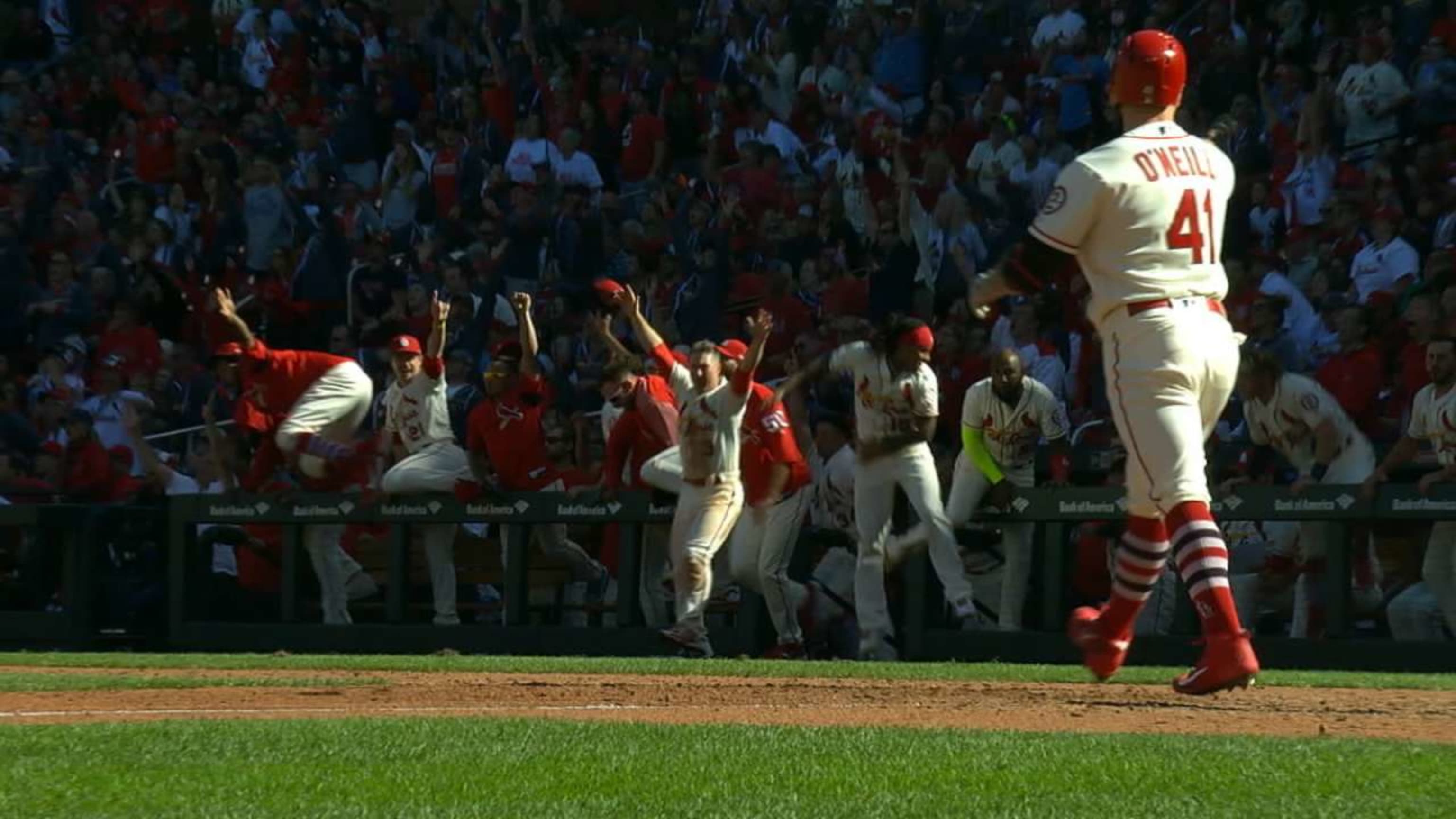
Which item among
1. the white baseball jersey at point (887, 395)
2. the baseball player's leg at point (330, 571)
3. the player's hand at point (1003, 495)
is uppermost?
the white baseball jersey at point (887, 395)

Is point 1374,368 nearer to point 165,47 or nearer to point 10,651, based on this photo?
point 10,651

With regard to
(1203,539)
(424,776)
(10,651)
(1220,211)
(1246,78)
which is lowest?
(10,651)

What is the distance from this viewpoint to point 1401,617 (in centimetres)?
1239

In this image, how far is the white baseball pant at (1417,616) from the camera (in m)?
12.3

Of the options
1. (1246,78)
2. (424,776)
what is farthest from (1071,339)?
(424,776)

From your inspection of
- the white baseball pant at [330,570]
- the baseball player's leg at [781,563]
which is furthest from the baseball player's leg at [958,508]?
the white baseball pant at [330,570]

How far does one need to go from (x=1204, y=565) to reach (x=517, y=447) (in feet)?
28.9

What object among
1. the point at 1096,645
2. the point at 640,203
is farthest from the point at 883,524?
the point at 640,203

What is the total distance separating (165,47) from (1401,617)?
1757 centimetres

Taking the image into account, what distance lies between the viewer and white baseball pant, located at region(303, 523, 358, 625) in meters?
15.8

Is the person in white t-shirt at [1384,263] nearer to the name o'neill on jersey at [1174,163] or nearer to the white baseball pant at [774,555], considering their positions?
the white baseball pant at [774,555]

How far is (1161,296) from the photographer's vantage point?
290 inches

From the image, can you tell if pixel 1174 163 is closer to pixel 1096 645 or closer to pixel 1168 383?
pixel 1168 383

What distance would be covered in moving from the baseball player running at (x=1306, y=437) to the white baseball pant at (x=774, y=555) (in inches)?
109
